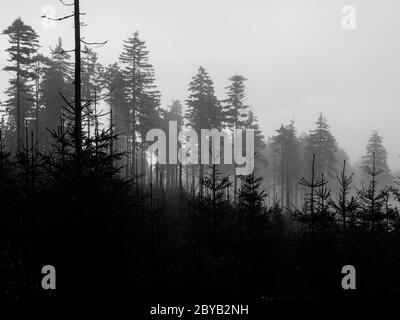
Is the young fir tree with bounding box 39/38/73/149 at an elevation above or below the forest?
above

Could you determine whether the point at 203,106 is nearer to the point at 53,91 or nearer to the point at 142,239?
the point at 53,91

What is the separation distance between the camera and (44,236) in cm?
1073

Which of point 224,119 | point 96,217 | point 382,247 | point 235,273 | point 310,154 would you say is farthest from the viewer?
point 310,154

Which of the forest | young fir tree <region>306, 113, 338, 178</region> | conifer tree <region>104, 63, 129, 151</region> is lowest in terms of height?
the forest

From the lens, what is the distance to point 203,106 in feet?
160

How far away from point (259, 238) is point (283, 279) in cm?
384

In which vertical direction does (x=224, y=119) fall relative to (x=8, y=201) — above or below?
above

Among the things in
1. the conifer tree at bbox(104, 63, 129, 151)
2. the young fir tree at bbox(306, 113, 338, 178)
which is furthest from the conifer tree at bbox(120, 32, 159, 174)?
the young fir tree at bbox(306, 113, 338, 178)

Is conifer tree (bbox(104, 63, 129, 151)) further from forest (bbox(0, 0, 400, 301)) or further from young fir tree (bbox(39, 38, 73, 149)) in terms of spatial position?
forest (bbox(0, 0, 400, 301))

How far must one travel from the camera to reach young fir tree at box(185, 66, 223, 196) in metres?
48.8

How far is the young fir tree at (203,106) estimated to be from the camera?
48.8 metres

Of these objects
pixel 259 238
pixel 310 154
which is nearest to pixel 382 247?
pixel 259 238

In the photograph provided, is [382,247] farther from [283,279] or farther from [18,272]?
[18,272]
